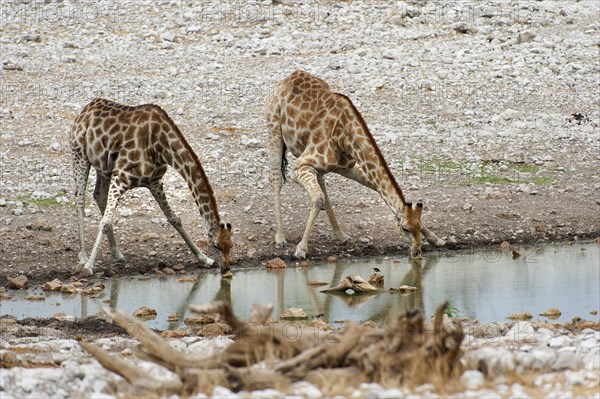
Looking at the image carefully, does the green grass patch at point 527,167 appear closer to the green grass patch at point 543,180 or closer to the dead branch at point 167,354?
the green grass patch at point 543,180

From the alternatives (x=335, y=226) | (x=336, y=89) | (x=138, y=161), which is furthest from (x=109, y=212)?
(x=336, y=89)

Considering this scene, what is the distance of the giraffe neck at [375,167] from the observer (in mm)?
14578

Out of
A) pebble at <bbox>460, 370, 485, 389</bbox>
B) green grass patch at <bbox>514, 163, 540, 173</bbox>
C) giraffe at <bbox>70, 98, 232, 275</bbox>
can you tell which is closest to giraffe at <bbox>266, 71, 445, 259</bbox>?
giraffe at <bbox>70, 98, 232, 275</bbox>

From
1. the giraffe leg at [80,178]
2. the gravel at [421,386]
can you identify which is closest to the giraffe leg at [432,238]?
the giraffe leg at [80,178]

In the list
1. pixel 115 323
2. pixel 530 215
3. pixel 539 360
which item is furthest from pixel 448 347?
pixel 530 215

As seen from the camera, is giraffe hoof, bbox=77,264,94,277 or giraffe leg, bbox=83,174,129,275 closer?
giraffe hoof, bbox=77,264,94,277

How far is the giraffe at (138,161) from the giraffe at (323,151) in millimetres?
1471

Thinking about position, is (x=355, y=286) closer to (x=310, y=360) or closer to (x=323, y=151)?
(x=323, y=151)

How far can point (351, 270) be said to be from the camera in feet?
46.5

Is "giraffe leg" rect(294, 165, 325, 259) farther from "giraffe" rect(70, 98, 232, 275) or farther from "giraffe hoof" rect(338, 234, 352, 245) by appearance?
"giraffe" rect(70, 98, 232, 275)

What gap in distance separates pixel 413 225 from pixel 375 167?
1.03 meters

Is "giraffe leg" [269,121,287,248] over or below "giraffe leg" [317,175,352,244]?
over

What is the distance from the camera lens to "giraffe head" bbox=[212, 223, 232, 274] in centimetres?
1369

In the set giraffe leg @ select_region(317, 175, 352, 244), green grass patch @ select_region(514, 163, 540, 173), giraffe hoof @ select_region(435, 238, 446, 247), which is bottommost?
giraffe hoof @ select_region(435, 238, 446, 247)
